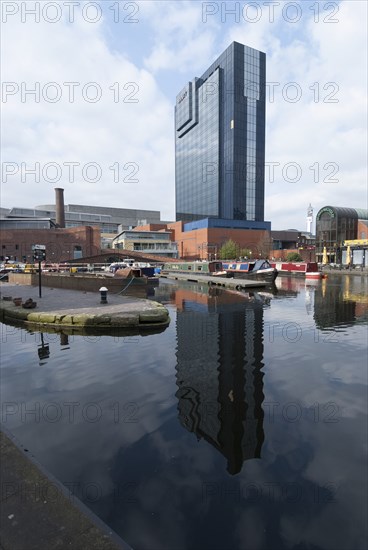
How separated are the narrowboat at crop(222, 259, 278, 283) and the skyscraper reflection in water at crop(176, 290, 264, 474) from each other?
22796 mm

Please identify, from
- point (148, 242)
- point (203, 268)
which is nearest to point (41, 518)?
point (203, 268)

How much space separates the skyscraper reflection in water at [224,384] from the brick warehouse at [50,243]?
260 ft

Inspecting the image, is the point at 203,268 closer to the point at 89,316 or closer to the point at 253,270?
the point at 253,270

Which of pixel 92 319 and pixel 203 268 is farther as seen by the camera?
pixel 203 268

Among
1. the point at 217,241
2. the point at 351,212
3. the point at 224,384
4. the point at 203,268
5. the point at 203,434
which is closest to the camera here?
the point at 203,434

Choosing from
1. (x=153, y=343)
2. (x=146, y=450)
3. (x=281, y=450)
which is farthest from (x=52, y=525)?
(x=153, y=343)

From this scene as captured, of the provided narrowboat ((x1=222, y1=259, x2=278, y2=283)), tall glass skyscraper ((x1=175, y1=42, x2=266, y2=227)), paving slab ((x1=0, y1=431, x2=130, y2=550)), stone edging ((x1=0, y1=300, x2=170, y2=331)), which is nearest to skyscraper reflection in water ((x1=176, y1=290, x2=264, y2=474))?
stone edging ((x1=0, y1=300, x2=170, y2=331))

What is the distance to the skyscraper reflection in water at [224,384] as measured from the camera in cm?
572

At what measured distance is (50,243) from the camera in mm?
87188

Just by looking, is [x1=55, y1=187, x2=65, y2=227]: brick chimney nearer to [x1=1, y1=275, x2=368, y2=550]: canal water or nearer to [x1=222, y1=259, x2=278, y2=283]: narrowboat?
[x1=222, y1=259, x2=278, y2=283]: narrowboat

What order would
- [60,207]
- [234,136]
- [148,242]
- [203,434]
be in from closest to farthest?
[203,434] < [60,207] < [148,242] < [234,136]

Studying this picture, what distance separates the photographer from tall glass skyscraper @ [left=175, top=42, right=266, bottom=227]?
113375 millimetres

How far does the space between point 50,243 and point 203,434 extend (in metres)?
90.9

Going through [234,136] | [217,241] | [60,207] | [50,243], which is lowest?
[50,243]
